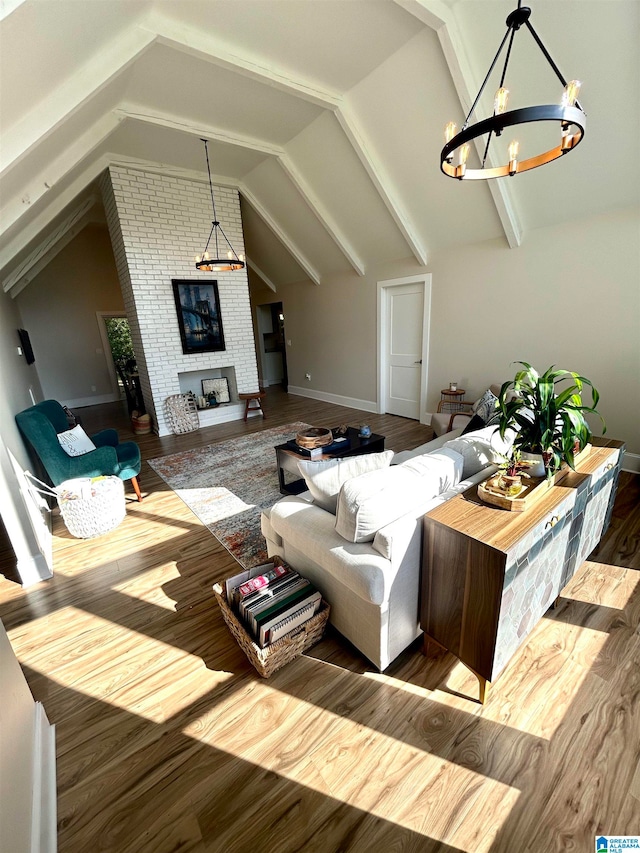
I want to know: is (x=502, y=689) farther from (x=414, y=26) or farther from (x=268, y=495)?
(x=414, y=26)

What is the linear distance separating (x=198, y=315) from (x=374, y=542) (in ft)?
16.6

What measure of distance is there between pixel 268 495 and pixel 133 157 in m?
4.68

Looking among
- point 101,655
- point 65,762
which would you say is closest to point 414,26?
point 101,655

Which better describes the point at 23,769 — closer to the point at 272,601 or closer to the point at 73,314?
the point at 272,601

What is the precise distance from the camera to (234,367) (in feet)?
19.6

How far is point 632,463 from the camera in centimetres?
334

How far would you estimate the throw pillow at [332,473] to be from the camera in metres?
1.71

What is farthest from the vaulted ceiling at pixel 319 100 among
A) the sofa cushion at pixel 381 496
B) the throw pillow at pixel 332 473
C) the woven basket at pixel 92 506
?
the sofa cushion at pixel 381 496

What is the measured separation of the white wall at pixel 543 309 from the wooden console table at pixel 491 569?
7.91 ft

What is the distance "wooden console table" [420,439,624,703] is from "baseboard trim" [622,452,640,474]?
2.33 metres

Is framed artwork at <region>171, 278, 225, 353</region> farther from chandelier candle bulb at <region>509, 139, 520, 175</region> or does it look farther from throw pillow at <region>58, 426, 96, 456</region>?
chandelier candle bulb at <region>509, 139, 520, 175</region>

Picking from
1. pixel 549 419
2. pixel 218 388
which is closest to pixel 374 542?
pixel 549 419

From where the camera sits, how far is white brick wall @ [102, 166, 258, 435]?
4.72 meters

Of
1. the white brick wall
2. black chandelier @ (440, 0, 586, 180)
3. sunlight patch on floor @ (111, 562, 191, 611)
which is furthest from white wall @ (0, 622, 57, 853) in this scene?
the white brick wall
